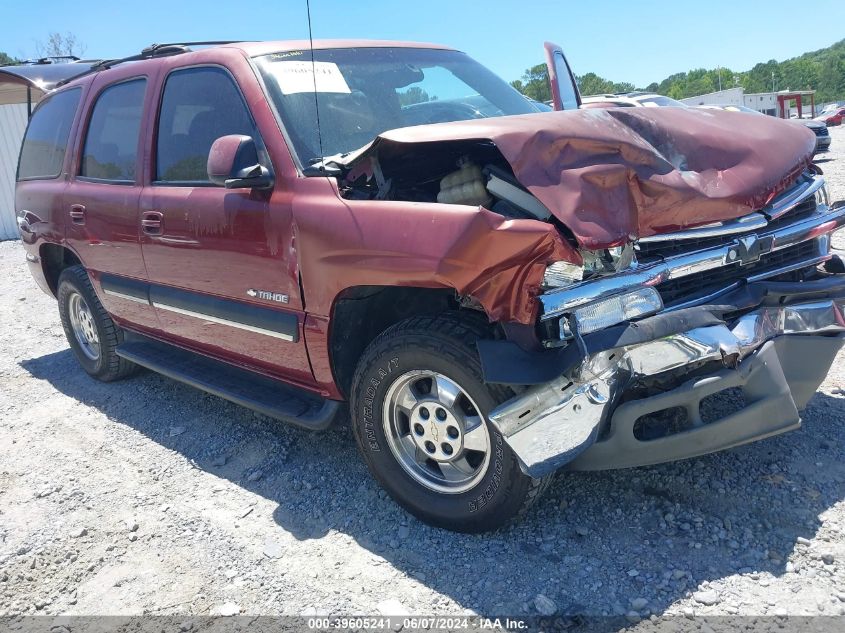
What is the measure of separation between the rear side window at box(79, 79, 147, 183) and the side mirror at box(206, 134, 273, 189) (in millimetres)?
1310

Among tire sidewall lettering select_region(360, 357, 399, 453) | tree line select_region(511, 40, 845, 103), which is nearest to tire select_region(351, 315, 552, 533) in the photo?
tire sidewall lettering select_region(360, 357, 399, 453)

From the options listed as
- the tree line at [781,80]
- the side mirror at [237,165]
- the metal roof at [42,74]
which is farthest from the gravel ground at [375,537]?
the tree line at [781,80]

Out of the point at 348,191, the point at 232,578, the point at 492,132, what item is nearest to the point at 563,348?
the point at 492,132

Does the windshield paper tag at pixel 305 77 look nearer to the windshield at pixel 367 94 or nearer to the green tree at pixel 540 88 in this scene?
the windshield at pixel 367 94

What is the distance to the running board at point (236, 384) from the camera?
10.4 feet

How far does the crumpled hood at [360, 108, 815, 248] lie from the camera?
2291 mm

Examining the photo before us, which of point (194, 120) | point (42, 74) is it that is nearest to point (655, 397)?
point (194, 120)

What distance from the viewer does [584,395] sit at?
229 cm

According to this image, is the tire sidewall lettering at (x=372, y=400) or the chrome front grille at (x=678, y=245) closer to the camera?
the chrome front grille at (x=678, y=245)

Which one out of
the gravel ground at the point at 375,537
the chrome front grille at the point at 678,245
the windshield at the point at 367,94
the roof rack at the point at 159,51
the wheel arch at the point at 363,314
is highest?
the roof rack at the point at 159,51

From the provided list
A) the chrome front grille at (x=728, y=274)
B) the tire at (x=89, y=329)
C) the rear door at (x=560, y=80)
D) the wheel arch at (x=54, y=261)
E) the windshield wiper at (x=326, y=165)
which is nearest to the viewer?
the chrome front grille at (x=728, y=274)

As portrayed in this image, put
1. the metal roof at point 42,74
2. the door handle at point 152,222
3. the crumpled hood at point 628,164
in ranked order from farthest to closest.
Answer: the metal roof at point 42,74 → the door handle at point 152,222 → the crumpled hood at point 628,164

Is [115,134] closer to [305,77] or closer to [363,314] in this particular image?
[305,77]

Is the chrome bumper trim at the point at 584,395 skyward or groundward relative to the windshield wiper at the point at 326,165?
groundward
